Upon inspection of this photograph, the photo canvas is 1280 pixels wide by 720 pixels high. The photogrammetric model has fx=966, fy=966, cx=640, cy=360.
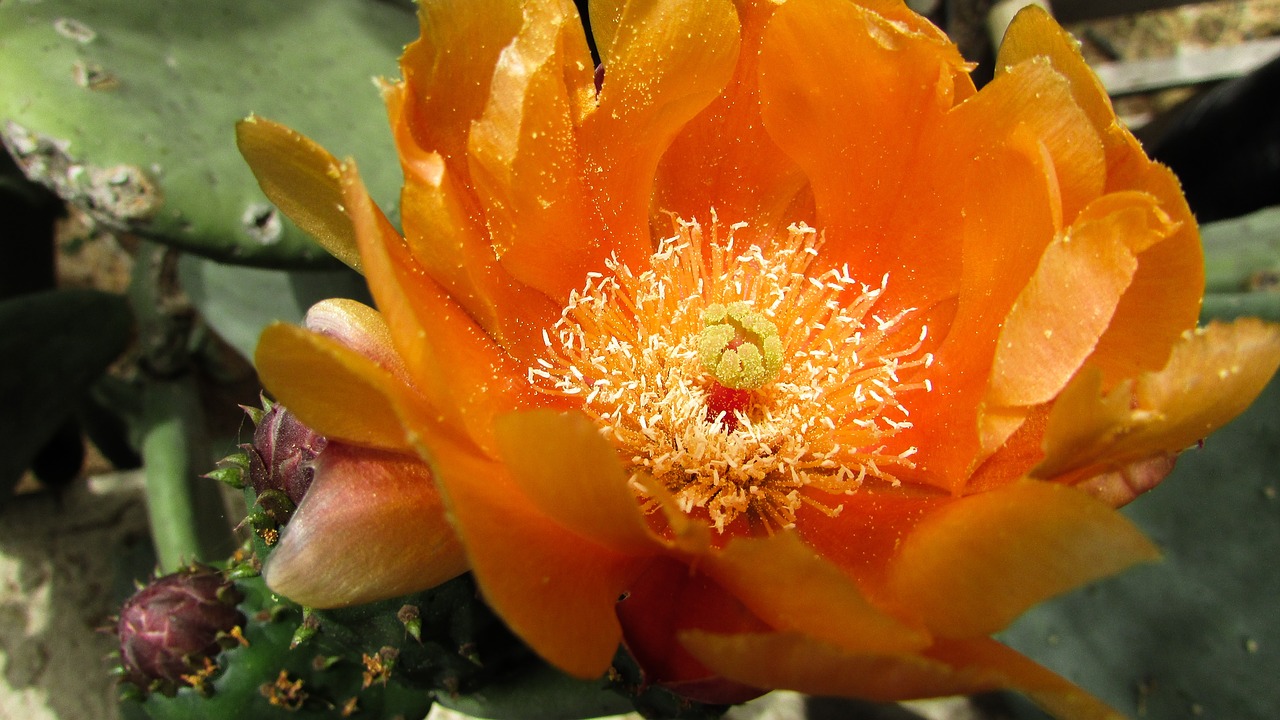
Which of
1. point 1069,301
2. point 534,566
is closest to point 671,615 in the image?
point 534,566

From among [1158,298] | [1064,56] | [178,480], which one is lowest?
[178,480]

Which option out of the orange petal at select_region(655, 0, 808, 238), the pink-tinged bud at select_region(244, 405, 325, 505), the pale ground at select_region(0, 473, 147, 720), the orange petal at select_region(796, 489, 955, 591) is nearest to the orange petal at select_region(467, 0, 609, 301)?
the orange petal at select_region(655, 0, 808, 238)

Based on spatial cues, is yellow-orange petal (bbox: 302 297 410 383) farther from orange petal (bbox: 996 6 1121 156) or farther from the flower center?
orange petal (bbox: 996 6 1121 156)

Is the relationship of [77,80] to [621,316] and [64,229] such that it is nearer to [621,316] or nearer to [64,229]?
[621,316]

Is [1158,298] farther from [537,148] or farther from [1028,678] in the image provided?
[537,148]

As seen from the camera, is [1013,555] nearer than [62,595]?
Yes

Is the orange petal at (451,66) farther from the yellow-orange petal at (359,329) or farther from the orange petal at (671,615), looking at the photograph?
the orange petal at (671,615)
